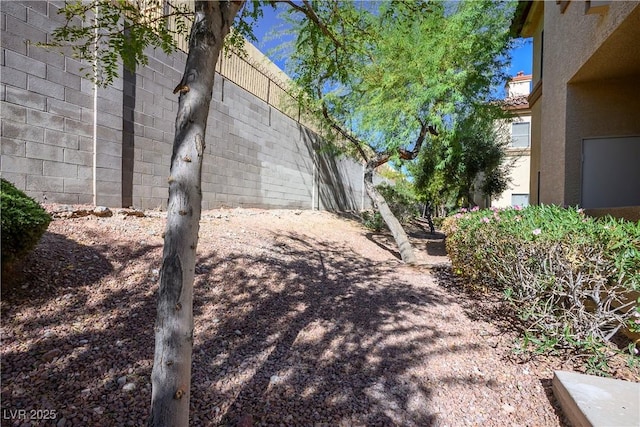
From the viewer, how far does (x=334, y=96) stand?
802 cm

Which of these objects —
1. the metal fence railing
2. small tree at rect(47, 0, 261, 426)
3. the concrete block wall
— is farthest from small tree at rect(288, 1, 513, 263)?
small tree at rect(47, 0, 261, 426)

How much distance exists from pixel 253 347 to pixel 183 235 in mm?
1752

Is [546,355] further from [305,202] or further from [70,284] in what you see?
[305,202]

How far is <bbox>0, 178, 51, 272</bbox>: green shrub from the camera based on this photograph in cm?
262

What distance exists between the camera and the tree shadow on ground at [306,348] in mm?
2264

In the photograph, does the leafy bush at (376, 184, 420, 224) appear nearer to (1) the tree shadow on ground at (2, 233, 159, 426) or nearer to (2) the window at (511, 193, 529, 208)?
(2) the window at (511, 193, 529, 208)

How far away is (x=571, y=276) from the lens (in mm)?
3006

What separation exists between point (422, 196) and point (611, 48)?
834 centimetres

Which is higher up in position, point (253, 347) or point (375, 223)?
point (375, 223)

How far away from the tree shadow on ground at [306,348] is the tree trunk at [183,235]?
0.76m

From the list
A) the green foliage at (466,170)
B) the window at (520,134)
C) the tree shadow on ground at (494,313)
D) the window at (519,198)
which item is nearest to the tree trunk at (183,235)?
the tree shadow on ground at (494,313)

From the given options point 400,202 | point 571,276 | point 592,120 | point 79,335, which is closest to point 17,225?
point 79,335

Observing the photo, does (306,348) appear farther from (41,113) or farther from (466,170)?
(466,170)

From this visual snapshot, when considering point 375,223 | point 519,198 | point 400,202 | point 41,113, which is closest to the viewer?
point 41,113
